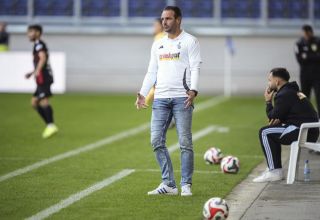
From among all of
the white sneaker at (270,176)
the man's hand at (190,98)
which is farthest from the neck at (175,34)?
the white sneaker at (270,176)

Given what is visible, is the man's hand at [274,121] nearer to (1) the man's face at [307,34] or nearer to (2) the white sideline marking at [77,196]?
(2) the white sideline marking at [77,196]

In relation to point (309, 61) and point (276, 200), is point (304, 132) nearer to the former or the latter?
point (276, 200)

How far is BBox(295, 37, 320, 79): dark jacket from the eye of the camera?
706 inches

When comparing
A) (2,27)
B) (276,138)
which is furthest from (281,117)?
(2,27)

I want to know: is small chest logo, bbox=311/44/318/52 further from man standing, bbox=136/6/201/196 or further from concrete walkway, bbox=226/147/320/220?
man standing, bbox=136/6/201/196

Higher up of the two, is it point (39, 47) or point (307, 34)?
point (307, 34)

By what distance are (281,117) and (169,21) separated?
89.5 inches

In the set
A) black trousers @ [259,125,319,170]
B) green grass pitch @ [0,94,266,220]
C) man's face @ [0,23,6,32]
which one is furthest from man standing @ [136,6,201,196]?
man's face @ [0,23,6,32]

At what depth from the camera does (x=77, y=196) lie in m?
10.2

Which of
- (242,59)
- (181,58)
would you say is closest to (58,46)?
(242,59)

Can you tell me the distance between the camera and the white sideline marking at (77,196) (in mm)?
8991

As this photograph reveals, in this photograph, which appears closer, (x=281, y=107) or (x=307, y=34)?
(x=281, y=107)

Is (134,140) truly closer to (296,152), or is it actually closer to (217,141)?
(217,141)

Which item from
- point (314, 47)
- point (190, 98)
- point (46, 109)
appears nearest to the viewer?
point (190, 98)
